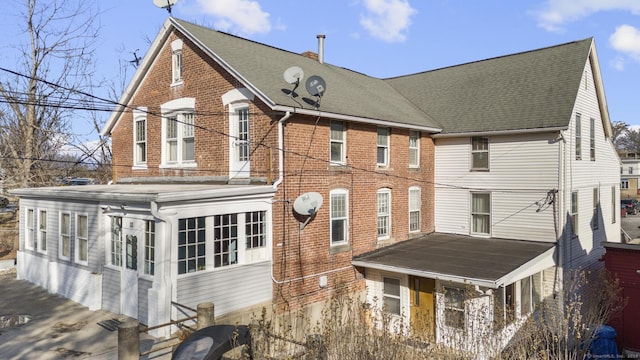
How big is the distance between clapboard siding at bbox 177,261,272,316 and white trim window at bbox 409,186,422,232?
760 cm

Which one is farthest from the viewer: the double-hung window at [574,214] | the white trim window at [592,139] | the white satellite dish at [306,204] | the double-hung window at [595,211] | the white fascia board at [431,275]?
the double-hung window at [595,211]

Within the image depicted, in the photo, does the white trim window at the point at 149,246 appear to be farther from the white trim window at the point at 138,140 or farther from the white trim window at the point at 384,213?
the white trim window at the point at 384,213

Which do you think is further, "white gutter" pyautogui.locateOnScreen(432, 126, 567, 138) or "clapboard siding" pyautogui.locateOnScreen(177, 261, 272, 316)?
"white gutter" pyautogui.locateOnScreen(432, 126, 567, 138)

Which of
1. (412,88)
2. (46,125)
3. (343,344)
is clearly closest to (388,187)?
(412,88)

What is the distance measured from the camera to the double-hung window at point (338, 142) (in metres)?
14.8

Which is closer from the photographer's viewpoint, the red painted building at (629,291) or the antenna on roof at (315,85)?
the antenna on roof at (315,85)

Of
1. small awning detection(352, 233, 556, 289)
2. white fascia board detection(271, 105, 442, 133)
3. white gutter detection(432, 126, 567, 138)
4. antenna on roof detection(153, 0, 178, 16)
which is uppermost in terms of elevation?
antenna on roof detection(153, 0, 178, 16)

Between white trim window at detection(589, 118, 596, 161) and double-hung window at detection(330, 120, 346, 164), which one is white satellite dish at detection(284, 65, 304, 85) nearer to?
double-hung window at detection(330, 120, 346, 164)

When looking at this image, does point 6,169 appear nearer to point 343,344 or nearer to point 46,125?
point 46,125

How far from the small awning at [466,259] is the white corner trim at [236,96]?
21.8ft

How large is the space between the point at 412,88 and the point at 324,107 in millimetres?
10721

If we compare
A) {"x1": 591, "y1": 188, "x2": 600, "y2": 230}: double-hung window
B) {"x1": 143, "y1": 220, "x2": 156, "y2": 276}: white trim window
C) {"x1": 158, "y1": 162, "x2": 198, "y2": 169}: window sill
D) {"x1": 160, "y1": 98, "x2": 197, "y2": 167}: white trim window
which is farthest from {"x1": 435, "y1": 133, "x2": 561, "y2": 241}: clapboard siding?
{"x1": 143, "y1": 220, "x2": 156, "y2": 276}: white trim window

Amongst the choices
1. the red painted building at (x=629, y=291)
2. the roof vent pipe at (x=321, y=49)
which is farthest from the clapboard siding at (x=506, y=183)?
the roof vent pipe at (x=321, y=49)

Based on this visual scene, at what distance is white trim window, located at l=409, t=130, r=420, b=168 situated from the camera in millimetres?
18191
